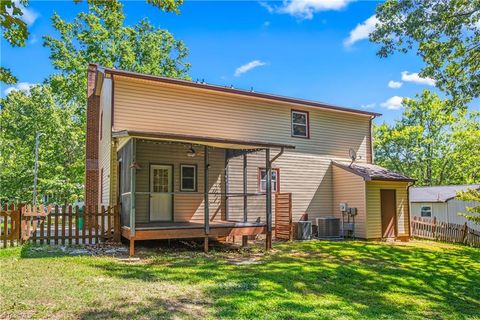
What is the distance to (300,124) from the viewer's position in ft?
54.5

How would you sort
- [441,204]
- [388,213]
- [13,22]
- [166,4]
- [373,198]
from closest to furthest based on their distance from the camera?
[13,22] < [166,4] < [373,198] < [388,213] < [441,204]

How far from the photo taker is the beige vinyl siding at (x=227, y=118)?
13086 mm

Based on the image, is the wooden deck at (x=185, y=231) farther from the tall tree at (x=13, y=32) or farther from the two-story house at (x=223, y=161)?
the tall tree at (x=13, y=32)

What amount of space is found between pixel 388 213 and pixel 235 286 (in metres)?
11.3

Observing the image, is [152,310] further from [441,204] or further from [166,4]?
[441,204]

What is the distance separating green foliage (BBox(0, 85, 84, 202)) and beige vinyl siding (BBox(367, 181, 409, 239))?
21.5m

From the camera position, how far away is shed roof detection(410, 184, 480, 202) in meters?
26.6

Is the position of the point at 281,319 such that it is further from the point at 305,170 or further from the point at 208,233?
the point at 305,170

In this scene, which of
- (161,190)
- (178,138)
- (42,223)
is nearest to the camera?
(178,138)

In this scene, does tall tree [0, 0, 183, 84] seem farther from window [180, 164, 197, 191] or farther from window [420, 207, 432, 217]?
window [420, 207, 432, 217]

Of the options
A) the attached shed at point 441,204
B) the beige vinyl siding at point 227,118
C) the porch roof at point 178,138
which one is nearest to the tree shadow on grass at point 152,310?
the porch roof at point 178,138

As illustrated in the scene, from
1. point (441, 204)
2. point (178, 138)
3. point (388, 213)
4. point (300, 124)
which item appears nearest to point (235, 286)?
point (178, 138)

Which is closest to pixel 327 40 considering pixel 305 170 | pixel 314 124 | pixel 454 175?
pixel 314 124

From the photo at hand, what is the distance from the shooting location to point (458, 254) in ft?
45.9
